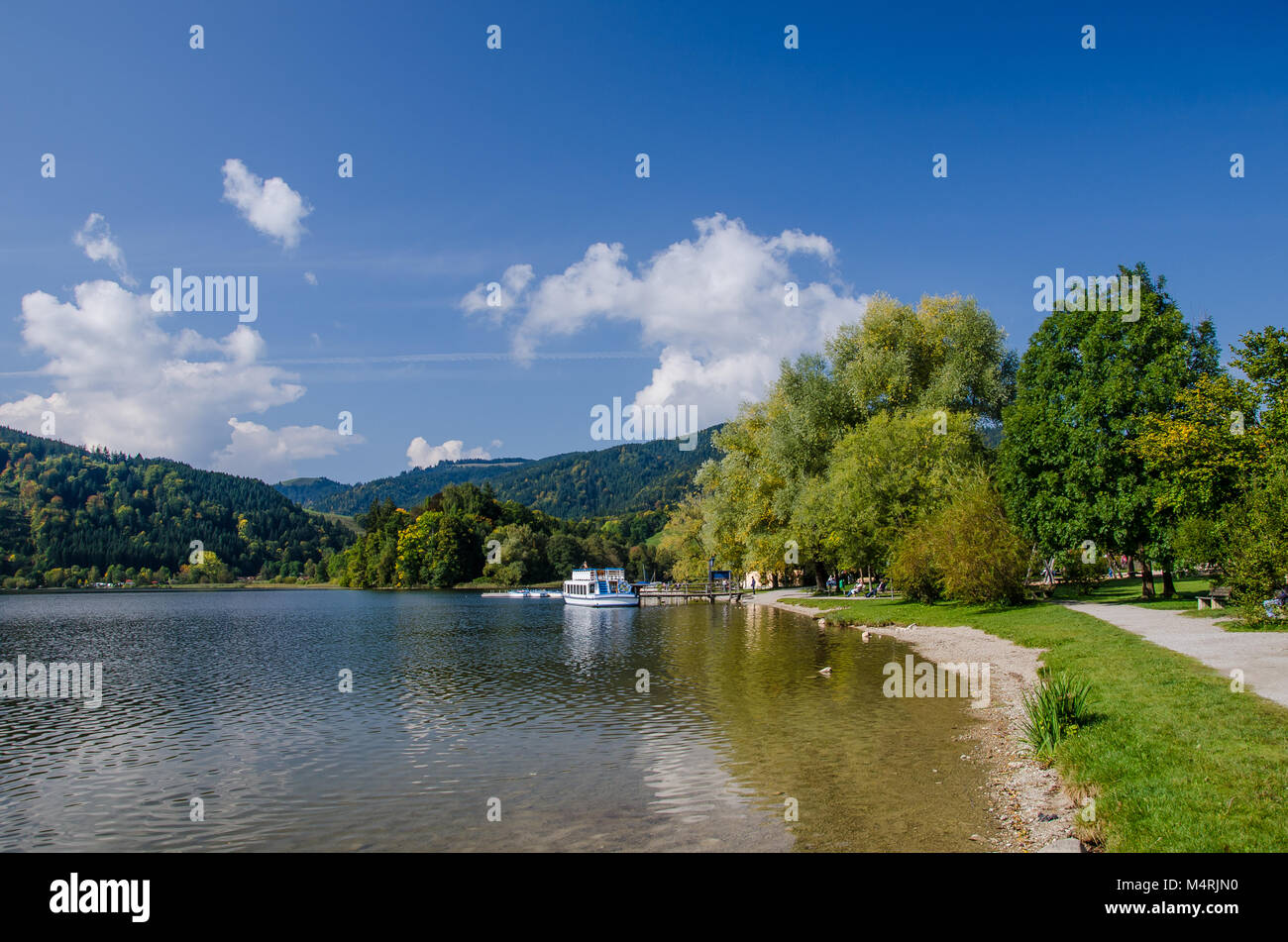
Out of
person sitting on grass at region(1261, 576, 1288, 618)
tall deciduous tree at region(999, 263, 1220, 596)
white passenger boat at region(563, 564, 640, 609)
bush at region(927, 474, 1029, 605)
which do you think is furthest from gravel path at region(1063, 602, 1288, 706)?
white passenger boat at region(563, 564, 640, 609)

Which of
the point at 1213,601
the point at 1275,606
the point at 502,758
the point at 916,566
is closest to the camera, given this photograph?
the point at 502,758

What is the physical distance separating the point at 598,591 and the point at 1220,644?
220ft

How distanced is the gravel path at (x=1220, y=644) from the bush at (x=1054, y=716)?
3.17 m

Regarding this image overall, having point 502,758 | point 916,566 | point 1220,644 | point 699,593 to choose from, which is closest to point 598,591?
point 699,593

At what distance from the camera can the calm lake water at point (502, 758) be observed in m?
13.0

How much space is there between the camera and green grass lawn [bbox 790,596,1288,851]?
9477 mm

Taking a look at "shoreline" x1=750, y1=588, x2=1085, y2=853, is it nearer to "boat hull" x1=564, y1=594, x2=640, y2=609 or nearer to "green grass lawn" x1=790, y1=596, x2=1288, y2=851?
"green grass lawn" x1=790, y1=596, x2=1288, y2=851

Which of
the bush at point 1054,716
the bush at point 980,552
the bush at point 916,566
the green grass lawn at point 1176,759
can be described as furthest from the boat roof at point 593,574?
the bush at point 1054,716

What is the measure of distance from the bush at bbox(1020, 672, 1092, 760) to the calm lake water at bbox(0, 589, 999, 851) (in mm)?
1532

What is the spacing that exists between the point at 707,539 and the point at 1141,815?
192ft

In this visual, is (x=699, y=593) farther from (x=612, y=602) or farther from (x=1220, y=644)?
(x=1220, y=644)

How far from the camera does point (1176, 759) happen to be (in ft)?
39.0

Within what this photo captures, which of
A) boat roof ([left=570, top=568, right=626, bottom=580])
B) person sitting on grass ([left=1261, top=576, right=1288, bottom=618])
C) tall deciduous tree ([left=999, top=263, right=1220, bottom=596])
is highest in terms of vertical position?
tall deciduous tree ([left=999, top=263, right=1220, bottom=596])

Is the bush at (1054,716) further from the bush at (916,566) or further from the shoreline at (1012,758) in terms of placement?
the bush at (916,566)
